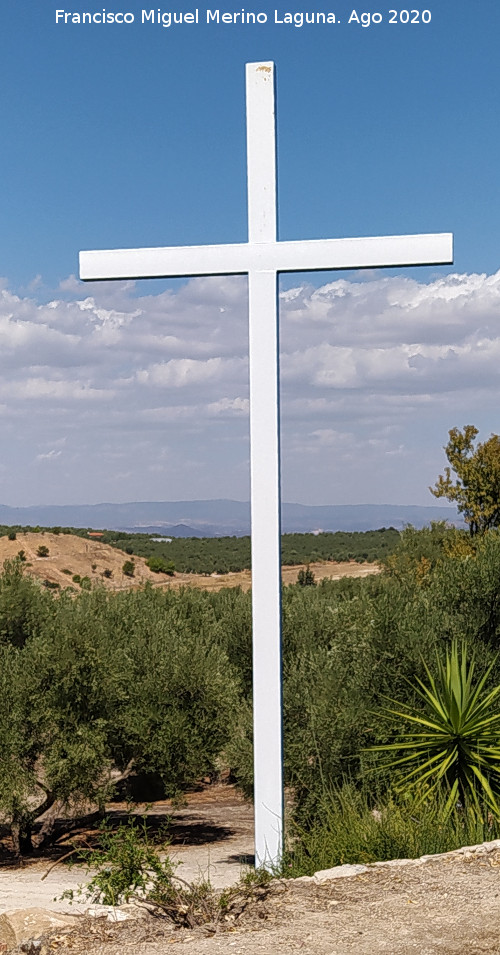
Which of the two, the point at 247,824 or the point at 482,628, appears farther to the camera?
the point at 247,824

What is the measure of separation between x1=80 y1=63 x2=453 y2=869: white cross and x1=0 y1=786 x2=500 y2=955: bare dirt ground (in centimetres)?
104

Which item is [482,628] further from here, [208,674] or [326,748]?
[208,674]

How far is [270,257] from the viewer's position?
6.92 metres

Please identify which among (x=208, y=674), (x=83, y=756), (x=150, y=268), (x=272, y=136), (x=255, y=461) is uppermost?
(x=272, y=136)

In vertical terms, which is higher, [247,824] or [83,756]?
[83,756]

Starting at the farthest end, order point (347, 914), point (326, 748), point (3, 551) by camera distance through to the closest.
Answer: point (3, 551), point (326, 748), point (347, 914)

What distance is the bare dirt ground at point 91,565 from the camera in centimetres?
6309

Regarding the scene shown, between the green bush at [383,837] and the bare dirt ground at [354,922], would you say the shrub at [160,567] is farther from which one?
the bare dirt ground at [354,922]

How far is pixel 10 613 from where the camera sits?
2055 cm

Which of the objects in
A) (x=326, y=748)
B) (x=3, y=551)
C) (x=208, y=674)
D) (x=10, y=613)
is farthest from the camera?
(x=3, y=551)

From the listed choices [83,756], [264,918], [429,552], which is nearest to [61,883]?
[83,756]

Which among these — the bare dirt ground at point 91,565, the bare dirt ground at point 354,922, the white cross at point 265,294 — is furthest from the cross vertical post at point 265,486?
the bare dirt ground at point 91,565

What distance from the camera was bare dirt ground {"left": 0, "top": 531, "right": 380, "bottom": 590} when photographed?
207 feet

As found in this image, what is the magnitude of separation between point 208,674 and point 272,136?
11.0m
